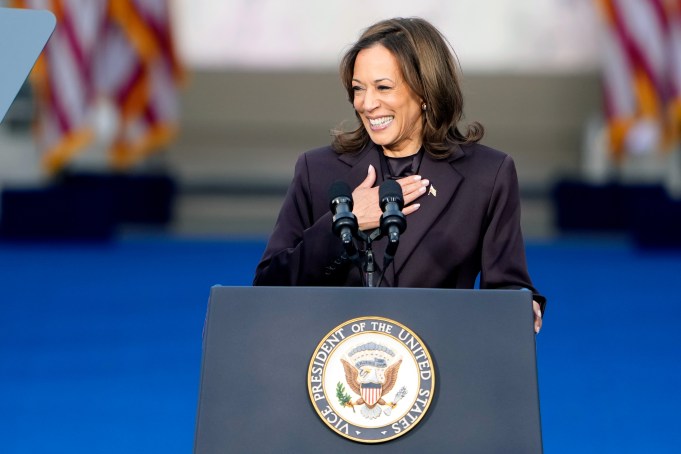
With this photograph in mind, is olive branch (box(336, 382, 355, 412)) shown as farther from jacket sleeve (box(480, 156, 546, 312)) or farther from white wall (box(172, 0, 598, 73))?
white wall (box(172, 0, 598, 73))

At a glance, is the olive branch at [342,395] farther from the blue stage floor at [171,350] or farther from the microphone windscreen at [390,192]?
the blue stage floor at [171,350]

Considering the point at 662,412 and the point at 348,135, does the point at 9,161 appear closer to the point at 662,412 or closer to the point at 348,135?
the point at 662,412

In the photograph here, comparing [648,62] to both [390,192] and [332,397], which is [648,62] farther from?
[332,397]

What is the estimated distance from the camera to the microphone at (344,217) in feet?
7.77

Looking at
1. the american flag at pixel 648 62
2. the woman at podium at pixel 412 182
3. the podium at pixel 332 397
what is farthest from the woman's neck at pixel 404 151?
the american flag at pixel 648 62

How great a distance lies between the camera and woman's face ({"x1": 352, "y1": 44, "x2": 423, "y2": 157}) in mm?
2680

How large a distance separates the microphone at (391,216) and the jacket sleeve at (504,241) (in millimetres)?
375

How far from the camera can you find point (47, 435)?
4.59m

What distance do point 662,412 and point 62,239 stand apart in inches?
362

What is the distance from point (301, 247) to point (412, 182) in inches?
10.8

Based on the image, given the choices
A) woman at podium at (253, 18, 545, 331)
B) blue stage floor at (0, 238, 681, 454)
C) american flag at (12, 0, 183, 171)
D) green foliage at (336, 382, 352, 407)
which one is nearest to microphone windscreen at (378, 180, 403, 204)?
woman at podium at (253, 18, 545, 331)

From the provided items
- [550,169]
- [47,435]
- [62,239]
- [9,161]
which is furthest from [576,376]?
[9,161]

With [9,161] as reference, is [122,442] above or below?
below

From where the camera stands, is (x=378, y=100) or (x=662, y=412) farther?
(x=662, y=412)
